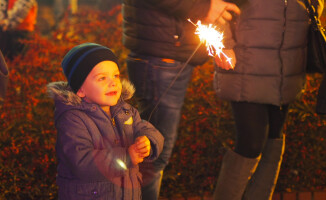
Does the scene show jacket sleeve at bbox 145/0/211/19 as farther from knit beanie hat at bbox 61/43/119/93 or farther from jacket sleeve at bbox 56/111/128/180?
jacket sleeve at bbox 56/111/128/180

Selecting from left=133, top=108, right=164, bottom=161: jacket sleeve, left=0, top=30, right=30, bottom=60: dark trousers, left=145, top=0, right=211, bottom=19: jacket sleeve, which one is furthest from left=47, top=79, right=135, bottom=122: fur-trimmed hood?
left=0, top=30, right=30, bottom=60: dark trousers

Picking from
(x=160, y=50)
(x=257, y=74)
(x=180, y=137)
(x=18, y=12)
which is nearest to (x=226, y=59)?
(x=257, y=74)

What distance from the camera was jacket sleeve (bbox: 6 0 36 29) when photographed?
4883mm

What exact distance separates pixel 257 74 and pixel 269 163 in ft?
2.32

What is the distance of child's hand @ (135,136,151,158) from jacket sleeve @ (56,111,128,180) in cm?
7

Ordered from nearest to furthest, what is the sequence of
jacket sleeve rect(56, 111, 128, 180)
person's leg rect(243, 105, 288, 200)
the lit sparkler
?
jacket sleeve rect(56, 111, 128, 180) < the lit sparkler < person's leg rect(243, 105, 288, 200)

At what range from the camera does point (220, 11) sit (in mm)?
2525

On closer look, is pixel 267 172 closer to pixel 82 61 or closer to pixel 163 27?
pixel 163 27

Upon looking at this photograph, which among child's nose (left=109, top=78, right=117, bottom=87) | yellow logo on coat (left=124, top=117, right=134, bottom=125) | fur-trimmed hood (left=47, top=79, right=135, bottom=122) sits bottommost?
yellow logo on coat (left=124, top=117, right=134, bottom=125)

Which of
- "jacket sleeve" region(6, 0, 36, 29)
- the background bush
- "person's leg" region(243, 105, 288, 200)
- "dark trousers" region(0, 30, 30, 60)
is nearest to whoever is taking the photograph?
"person's leg" region(243, 105, 288, 200)

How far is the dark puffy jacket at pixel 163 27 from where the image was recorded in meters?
2.46

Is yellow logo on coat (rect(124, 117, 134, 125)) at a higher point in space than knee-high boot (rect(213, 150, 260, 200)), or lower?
higher

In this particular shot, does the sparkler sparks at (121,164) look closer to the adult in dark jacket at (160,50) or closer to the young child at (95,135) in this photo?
the young child at (95,135)

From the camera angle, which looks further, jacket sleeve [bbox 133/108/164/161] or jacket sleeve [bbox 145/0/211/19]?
jacket sleeve [bbox 145/0/211/19]
